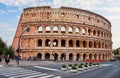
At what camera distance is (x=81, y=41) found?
66.9 m

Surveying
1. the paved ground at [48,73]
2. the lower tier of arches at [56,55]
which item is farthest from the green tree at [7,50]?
the paved ground at [48,73]

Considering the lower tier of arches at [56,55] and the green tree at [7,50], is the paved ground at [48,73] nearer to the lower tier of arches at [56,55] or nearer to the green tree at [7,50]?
the lower tier of arches at [56,55]

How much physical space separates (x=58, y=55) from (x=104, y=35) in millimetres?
23277

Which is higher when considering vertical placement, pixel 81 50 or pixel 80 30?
pixel 80 30

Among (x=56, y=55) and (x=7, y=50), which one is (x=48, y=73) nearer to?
(x=56, y=55)

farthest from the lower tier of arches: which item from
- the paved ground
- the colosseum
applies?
the paved ground

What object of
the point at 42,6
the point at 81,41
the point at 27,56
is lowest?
the point at 27,56

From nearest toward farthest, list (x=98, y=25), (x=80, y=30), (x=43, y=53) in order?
1. (x=43, y=53)
2. (x=80, y=30)
3. (x=98, y=25)

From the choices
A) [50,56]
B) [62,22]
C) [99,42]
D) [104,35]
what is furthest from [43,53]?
[104,35]

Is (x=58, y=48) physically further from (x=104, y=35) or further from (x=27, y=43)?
(x=104, y=35)

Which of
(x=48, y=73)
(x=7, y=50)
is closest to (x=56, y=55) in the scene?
(x=7, y=50)

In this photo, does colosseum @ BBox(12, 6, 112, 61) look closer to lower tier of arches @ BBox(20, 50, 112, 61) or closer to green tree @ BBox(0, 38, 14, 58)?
lower tier of arches @ BBox(20, 50, 112, 61)

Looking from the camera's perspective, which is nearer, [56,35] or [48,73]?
[48,73]

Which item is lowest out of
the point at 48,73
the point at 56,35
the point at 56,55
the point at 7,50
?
the point at 48,73
